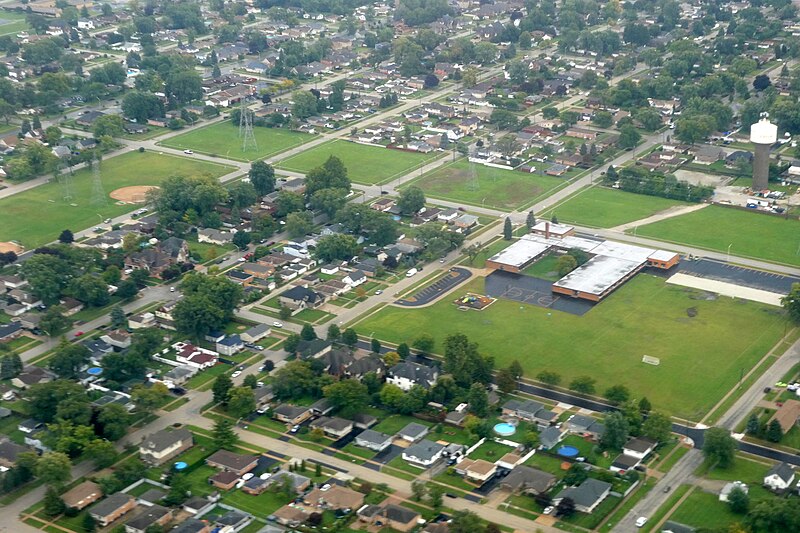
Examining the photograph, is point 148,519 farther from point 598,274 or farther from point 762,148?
point 762,148

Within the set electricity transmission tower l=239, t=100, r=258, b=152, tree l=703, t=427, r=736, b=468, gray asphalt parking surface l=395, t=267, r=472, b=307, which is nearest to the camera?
tree l=703, t=427, r=736, b=468

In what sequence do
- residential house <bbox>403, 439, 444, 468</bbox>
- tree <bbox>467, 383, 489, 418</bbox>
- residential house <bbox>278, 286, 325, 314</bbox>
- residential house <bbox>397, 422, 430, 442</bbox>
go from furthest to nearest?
residential house <bbox>278, 286, 325, 314</bbox> < tree <bbox>467, 383, 489, 418</bbox> < residential house <bbox>397, 422, 430, 442</bbox> < residential house <bbox>403, 439, 444, 468</bbox>

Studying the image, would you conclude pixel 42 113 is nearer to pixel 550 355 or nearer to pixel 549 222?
pixel 549 222

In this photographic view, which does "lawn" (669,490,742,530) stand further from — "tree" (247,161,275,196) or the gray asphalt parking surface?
"tree" (247,161,275,196)

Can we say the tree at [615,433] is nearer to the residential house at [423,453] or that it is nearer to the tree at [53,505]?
the residential house at [423,453]

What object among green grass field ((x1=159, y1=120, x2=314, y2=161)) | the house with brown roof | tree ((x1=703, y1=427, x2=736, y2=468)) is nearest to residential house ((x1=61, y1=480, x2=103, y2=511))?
tree ((x1=703, y1=427, x2=736, y2=468))

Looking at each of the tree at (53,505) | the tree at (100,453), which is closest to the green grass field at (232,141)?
the tree at (100,453)

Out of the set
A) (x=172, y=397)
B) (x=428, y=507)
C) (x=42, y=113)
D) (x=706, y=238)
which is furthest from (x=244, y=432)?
(x=42, y=113)
